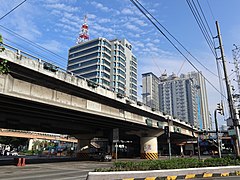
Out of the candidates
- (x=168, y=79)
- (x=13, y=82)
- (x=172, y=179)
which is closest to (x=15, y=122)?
(x=13, y=82)

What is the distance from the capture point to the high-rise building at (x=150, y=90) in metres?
160

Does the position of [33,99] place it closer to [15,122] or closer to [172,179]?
[172,179]

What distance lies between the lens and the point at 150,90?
534 ft

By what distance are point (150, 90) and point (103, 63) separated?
67.7 meters

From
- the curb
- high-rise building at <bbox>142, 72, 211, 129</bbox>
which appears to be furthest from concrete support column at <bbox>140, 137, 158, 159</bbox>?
high-rise building at <bbox>142, 72, 211, 129</bbox>

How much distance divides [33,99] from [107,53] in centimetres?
9193

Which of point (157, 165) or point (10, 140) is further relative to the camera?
point (10, 140)

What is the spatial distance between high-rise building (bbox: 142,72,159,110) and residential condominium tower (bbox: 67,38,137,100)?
40289 mm

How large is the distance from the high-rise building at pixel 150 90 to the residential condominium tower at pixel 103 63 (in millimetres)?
40289

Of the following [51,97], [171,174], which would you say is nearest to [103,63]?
[51,97]

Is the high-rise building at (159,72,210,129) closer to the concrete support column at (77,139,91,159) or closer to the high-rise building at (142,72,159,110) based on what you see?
the high-rise building at (142,72,159,110)

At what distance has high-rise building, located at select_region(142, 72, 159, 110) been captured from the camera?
160 m

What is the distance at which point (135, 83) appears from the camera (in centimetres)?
12750

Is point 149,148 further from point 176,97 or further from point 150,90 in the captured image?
point 150,90
